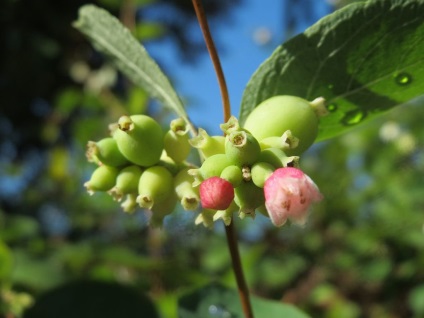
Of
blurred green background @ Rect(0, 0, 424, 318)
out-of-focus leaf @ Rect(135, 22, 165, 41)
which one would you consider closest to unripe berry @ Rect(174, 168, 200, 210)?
blurred green background @ Rect(0, 0, 424, 318)

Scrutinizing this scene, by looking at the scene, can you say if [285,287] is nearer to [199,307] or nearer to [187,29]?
[199,307]

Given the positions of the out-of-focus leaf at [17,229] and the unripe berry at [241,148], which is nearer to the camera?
the unripe berry at [241,148]

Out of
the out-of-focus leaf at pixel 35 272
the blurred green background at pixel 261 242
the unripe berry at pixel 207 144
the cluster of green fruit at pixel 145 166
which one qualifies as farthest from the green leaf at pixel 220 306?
the out-of-focus leaf at pixel 35 272

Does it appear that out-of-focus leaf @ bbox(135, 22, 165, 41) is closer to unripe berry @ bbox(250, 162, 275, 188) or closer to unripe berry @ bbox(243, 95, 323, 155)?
unripe berry @ bbox(243, 95, 323, 155)

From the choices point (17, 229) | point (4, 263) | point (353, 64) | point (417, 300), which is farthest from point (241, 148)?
point (17, 229)

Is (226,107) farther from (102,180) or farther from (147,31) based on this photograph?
(147,31)

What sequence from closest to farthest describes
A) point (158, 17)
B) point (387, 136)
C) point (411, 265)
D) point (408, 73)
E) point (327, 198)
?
point (408, 73)
point (411, 265)
point (327, 198)
point (387, 136)
point (158, 17)

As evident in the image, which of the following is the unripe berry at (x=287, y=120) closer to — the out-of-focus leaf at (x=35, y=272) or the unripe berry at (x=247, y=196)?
the unripe berry at (x=247, y=196)

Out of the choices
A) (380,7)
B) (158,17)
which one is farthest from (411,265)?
(158,17)
